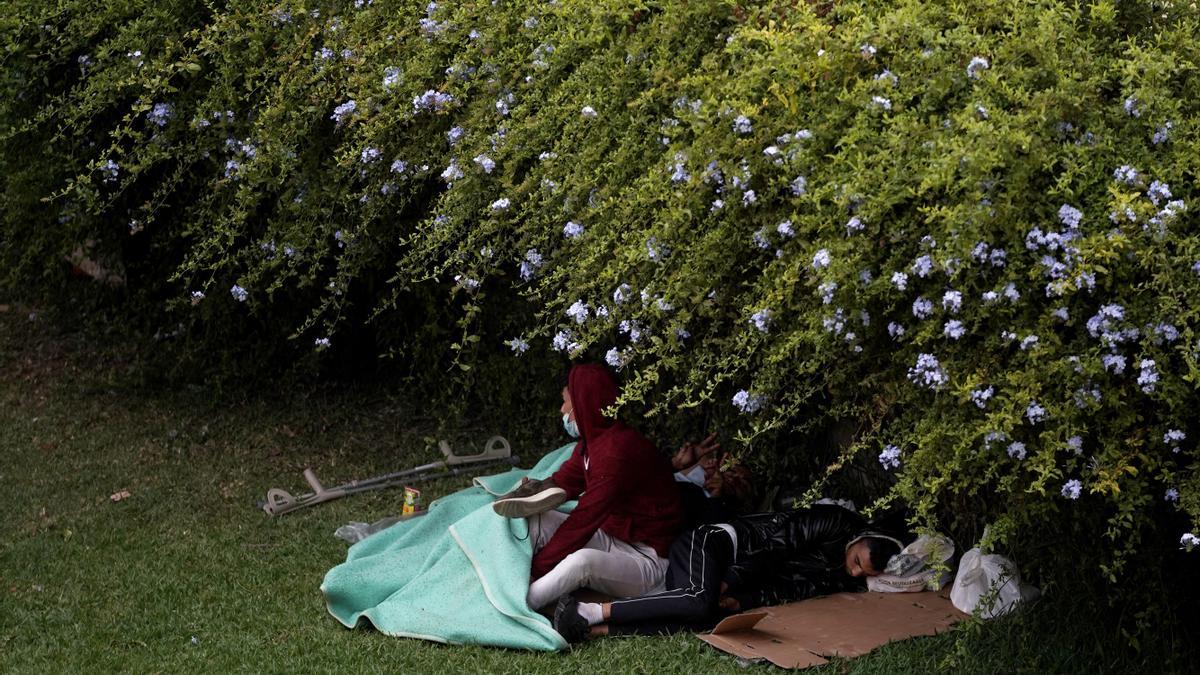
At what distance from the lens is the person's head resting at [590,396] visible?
17.6ft

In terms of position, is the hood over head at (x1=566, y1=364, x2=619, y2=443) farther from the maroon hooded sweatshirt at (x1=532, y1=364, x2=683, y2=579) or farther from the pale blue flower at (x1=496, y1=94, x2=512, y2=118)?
the pale blue flower at (x1=496, y1=94, x2=512, y2=118)

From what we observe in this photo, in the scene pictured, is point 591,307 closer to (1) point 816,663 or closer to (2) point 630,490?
(2) point 630,490

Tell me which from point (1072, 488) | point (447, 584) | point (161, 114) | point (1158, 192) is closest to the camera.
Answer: point (1158, 192)

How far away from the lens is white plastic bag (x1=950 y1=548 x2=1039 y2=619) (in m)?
4.56

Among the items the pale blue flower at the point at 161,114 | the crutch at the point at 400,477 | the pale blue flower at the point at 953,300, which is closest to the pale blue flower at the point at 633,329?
the pale blue flower at the point at 953,300

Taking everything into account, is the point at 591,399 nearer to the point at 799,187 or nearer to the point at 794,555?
the point at 794,555

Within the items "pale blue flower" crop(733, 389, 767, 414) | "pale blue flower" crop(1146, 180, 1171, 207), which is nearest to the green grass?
"pale blue flower" crop(733, 389, 767, 414)

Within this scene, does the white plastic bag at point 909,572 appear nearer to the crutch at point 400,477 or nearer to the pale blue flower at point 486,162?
the pale blue flower at point 486,162

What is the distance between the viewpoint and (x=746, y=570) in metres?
5.04

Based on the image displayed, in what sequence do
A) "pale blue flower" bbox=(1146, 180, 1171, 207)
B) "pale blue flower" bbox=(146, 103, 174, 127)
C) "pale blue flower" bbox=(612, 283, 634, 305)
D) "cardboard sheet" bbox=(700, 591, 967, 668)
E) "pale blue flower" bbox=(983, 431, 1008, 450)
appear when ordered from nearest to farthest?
"pale blue flower" bbox=(1146, 180, 1171, 207), "pale blue flower" bbox=(983, 431, 1008, 450), "pale blue flower" bbox=(612, 283, 634, 305), "cardboard sheet" bbox=(700, 591, 967, 668), "pale blue flower" bbox=(146, 103, 174, 127)

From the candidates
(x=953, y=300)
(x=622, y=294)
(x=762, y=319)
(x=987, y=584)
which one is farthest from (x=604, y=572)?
(x=953, y=300)

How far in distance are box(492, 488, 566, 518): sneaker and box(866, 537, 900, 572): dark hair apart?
1144 millimetres

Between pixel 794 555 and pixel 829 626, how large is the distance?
48 cm

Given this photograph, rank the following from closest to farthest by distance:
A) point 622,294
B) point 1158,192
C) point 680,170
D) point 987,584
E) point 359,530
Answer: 1. point 1158,192
2. point 680,170
3. point 622,294
4. point 987,584
5. point 359,530
